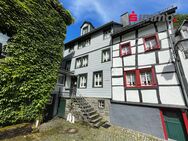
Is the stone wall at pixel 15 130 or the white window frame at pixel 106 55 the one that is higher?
the white window frame at pixel 106 55

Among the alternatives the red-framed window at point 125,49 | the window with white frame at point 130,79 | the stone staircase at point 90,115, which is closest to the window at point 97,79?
the stone staircase at point 90,115

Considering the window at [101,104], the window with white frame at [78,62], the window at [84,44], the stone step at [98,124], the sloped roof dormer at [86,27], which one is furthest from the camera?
the sloped roof dormer at [86,27]

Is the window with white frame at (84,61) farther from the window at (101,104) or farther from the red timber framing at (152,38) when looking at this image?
the red timber framing at (152,38)

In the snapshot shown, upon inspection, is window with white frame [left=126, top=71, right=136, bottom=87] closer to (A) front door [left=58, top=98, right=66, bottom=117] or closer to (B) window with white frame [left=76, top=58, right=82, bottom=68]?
(B) window with white frame [left=76, top=58, right=82, bottom=68]

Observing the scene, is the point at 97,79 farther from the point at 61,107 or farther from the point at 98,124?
the point at 61,107

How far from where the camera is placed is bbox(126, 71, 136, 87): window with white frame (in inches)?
354

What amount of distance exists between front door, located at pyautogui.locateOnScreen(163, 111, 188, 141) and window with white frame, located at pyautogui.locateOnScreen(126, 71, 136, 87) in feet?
10.2

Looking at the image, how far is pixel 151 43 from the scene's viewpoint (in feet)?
28.8

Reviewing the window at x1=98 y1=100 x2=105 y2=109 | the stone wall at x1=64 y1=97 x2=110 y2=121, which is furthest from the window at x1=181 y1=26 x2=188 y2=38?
the window at x1=98 y1=100 x2=105 y2=109

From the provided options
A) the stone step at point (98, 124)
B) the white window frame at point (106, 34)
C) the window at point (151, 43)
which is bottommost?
the stone step at point (98, 124)

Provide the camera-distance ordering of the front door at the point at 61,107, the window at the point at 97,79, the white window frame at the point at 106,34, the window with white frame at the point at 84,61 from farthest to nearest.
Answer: the window with white frame at the point at 84,61, the front door at the point at 61,107, the white window frame at the point at 106,34, the window at the point at 97,79

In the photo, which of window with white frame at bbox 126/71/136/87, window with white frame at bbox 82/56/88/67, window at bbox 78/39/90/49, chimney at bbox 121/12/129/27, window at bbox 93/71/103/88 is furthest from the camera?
window at bbox 78/39/90/49

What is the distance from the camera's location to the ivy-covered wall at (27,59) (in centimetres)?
716

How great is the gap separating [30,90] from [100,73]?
6.98 metres
